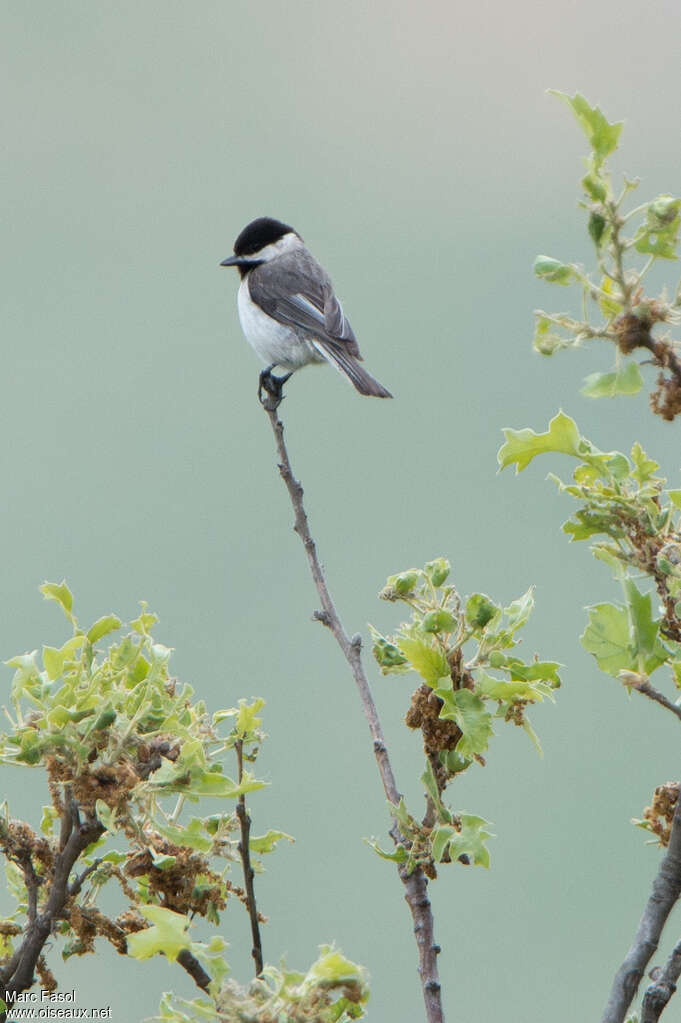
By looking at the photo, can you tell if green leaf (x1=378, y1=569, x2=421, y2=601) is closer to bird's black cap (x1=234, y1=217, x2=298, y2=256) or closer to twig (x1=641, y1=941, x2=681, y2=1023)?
twig (x1=641, y1=941, x2=681, y2=1023)

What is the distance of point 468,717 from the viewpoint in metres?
2.26

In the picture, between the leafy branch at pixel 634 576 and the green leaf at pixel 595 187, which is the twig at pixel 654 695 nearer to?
the leafy branch at pixel 634 576

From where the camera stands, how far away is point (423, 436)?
52750 mm

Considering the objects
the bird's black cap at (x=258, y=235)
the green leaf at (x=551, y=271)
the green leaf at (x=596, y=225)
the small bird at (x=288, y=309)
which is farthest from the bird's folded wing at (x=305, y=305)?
the green leaf at (x=596, y=225)

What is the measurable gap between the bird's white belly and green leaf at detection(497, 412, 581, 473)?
661 cm

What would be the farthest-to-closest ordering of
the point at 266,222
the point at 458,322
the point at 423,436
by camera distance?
the point at 458,322 → the point at 423,436 → the point at 266,222

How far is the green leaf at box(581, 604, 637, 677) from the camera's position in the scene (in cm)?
210

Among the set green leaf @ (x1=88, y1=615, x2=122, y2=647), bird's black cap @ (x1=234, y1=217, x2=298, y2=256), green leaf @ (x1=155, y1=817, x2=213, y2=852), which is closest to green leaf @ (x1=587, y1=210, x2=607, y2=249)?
green leaf @ (x1=88, y1=615, x2=122, y2=647)

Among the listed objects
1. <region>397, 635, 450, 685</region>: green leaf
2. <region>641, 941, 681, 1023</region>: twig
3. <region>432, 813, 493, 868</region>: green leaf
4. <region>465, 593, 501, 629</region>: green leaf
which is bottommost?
<region>641, 941, 681, 1023</region>: twig

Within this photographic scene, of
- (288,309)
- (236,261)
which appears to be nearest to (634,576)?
(288,309)

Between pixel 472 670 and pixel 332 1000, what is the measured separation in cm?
66

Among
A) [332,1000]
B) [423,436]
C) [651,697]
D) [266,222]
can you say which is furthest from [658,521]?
[423,436]

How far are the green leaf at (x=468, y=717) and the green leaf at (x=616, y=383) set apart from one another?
0.52 metres

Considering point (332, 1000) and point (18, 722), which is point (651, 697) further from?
point (18, 722)
